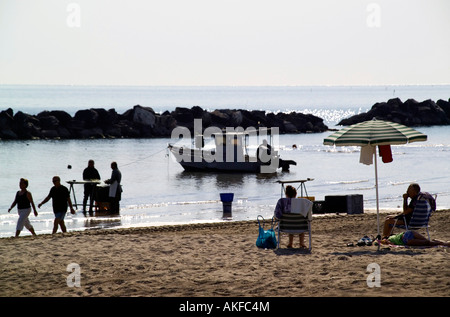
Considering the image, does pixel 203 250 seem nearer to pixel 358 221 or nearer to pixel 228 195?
pixel 358 221

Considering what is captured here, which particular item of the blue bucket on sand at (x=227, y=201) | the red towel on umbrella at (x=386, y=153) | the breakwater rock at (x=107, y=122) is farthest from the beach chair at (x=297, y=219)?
the breakwater rock at (x=107, y=122)

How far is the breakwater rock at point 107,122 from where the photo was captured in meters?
66.5

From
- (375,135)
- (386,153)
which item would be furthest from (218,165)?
(375,135)

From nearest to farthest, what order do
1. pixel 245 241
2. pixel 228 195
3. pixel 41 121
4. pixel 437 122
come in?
1. pixel 245 241
2. pixel 228 195
3. pixel 41 121
4. pixel 437 122

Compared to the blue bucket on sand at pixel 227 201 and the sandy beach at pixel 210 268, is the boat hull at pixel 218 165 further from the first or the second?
the sandy beach at pixel 210 268

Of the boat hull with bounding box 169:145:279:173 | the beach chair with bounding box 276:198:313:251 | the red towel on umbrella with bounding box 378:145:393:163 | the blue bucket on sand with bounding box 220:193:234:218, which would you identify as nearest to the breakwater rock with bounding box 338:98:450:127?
the boat hull with bounding box 169:145:279:173

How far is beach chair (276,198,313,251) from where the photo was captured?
11219 millimetres

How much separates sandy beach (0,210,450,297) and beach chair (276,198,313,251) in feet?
1.20

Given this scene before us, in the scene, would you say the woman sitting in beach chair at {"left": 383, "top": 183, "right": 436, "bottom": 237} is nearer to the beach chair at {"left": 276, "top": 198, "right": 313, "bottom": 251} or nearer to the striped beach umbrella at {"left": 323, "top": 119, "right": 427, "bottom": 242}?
the striped beach umbrella at {"left": 323, "top": 119, "right": 427, "bottom": 242}

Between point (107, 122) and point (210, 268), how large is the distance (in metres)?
61.2

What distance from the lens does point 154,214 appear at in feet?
75.2

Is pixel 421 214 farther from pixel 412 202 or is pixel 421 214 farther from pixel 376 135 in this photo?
pixel 376 135

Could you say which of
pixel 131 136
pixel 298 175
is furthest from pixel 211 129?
pixel 298 175
